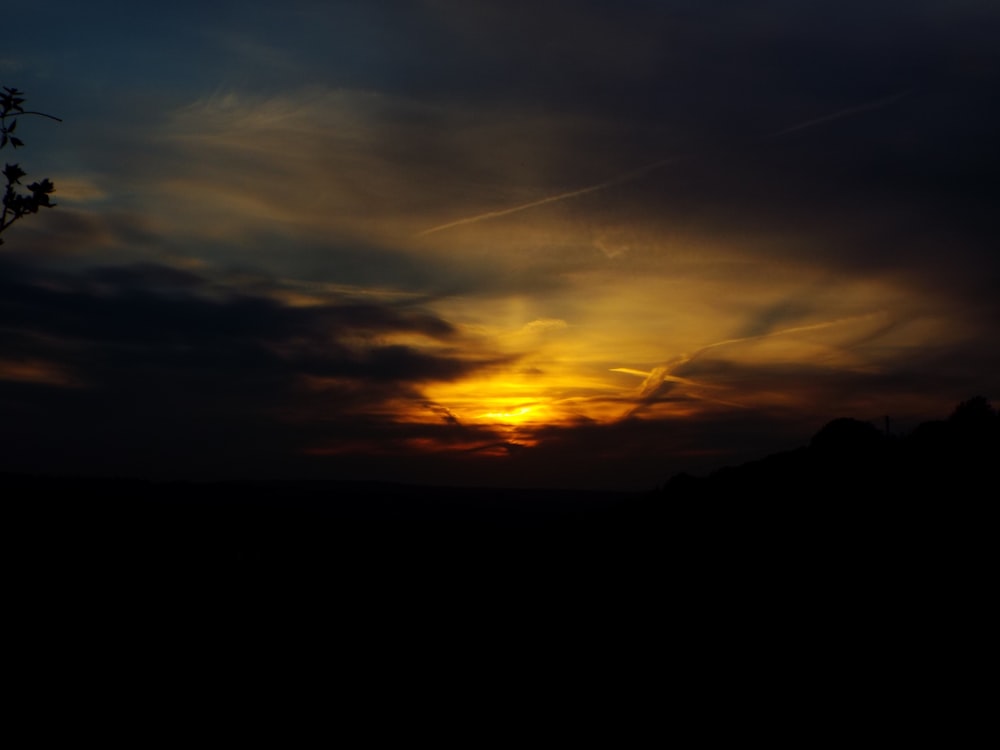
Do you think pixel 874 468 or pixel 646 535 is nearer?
pixel 874 468

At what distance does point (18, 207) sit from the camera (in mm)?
12070

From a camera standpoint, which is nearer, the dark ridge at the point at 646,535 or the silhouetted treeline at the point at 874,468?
the dark ridge at the point at 646,535

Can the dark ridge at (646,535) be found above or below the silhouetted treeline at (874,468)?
below

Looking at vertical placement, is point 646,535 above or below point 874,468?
below

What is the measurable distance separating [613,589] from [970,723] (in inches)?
313

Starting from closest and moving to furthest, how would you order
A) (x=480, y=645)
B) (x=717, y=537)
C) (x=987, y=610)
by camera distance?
(x=987, y=610)
(x=480, y=645)
(x=717, y=537)

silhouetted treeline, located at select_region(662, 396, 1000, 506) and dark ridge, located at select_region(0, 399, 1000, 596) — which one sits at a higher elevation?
silhouetted treeline, located at select_region(662, 396, 1000, 506)

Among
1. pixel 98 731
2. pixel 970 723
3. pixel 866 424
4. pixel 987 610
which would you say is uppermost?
pixel 866 424

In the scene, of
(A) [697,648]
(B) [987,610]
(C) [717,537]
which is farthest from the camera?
(C) [717,537]

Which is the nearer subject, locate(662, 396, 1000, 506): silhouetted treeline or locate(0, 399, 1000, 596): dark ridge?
locate(0, 399, 1000, 596): dark ridge

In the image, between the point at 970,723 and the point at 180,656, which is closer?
the point at 970,723

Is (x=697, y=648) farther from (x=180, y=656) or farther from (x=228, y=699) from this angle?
(x=180, y=656)

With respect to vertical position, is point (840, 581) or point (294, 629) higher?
point (840, 581)

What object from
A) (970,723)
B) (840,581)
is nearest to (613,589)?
(840,581)
